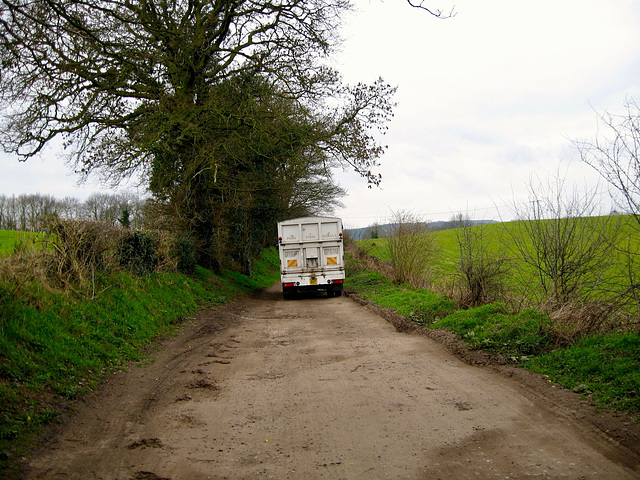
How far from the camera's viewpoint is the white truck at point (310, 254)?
21.6 metres

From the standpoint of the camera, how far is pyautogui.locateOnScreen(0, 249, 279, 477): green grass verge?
5305 mm

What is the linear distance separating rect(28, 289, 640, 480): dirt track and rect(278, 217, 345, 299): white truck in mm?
12452

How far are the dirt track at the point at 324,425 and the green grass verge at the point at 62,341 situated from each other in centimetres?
35

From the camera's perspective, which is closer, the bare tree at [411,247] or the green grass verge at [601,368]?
the green grass verge at [601,368]

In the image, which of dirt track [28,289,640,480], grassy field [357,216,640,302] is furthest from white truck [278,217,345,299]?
dirt track [28,289,640,480]

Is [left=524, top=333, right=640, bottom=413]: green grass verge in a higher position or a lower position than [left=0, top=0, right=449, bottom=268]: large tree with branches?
lower

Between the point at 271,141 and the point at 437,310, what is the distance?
32.5 feet

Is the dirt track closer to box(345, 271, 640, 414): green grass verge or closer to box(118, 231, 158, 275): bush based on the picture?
box(345, 271, 640, 414): green grass verge

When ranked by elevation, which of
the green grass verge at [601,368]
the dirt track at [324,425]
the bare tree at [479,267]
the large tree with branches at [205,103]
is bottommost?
the dirt track at [324,425]

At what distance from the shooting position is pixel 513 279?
11602 millimetres

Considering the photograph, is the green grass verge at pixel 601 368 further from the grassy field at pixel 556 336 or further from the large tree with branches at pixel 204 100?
the large tree with branches at pixel 204 100

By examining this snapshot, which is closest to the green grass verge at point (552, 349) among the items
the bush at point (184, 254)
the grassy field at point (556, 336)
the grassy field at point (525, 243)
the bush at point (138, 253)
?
the grassy field at point (556, 336)

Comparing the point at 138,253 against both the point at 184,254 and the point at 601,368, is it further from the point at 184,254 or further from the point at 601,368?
the point at 601,368

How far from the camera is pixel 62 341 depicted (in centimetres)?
736
